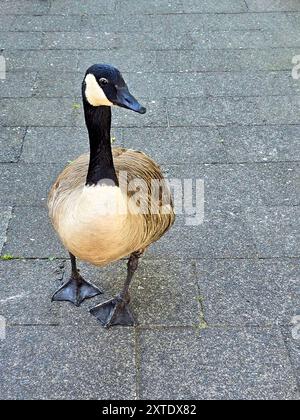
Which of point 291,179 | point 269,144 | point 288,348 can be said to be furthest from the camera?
point 269,144

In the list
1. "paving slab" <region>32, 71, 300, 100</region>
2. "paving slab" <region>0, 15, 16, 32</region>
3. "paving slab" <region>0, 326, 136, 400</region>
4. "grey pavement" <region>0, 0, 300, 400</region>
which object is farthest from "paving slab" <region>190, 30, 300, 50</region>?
"paving slab" <region>0, 326, 136, 400</region>

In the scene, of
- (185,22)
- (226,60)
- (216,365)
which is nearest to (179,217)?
(216,365)

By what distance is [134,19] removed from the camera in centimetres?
806

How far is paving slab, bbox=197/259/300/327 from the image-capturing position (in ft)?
12.0

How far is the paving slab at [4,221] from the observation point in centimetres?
424

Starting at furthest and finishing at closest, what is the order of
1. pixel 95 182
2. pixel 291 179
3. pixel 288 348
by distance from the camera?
pixel 291 179
pixel 288 348
pixel 95 182

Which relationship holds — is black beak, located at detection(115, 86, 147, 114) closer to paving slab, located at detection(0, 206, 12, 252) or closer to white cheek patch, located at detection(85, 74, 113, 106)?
white cheek patch, located at detection(85, 74, 113, 106)

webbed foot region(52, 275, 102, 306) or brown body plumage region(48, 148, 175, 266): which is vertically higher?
brown body plumage region(48, 148, 175, 266)

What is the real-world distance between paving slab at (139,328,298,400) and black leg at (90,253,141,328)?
6.4 inches

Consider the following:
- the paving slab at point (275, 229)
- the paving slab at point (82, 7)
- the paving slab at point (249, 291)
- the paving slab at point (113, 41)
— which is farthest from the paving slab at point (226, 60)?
the paving slab at point (249, 291)

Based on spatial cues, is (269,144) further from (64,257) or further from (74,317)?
(74,317)

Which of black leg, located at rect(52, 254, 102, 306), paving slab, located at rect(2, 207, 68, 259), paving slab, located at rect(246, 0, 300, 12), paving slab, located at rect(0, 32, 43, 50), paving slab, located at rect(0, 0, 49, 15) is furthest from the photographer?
paving slab, located at rect(246, 0, 300, 12)

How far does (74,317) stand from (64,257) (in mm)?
581

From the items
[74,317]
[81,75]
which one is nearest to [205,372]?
[74,317]
